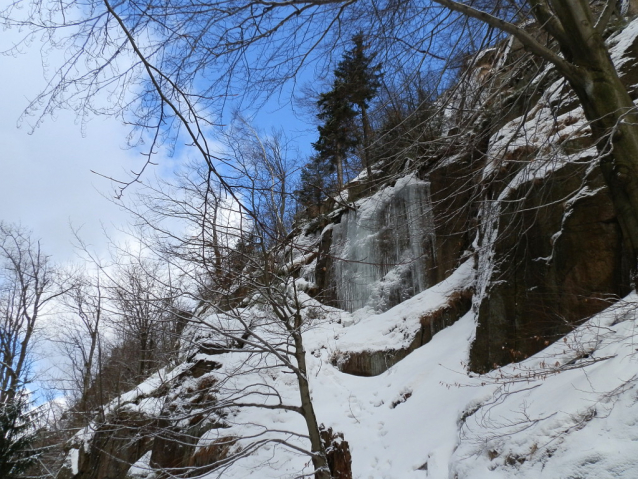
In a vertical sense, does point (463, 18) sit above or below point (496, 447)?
above

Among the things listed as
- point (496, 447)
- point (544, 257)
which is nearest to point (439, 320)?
point (544, 257)

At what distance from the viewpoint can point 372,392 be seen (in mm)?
8500

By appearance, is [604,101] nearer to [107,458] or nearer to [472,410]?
[472,410]

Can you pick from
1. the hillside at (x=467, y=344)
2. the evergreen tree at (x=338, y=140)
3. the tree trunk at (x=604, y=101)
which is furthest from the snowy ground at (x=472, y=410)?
the evergreen tree at (x=338, y=140)

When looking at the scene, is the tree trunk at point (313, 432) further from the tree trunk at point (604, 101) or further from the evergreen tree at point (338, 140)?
the evergreen tree at point (338, 140)

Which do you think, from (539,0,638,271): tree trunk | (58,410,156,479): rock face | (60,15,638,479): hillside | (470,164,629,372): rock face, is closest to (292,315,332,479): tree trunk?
(60,15,638,479): hillside

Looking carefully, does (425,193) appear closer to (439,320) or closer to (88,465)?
(439,320)

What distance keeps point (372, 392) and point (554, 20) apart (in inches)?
288

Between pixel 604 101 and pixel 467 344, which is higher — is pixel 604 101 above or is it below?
above

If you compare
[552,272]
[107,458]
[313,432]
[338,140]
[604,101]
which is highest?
[338,140]

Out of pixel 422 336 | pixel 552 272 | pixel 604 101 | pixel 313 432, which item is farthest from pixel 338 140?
pixel 604 101

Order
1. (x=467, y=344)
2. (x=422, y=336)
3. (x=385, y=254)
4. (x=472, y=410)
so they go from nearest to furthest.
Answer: (x=472, y=410) → (x=467, y=344) → (x=422, y=336) → (x=385, y=254)

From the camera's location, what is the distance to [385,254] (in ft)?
41.0

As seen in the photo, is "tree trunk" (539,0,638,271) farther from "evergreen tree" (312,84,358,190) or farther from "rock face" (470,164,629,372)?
"evergreen tree" (312,84,358,190)
